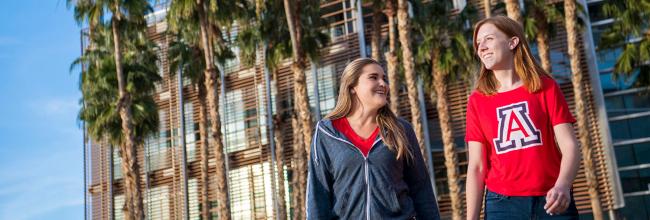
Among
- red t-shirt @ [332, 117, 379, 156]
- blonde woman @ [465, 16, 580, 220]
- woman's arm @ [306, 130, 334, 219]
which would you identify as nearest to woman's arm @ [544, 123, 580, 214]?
blonde woman @ [465, 16, 580, 220]

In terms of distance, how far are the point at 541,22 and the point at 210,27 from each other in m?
11.4

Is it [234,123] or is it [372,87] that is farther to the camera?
[234,123]

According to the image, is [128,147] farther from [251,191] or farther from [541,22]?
[541,22]

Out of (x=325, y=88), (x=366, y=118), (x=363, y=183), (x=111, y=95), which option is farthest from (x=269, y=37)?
(x=363, y=183)

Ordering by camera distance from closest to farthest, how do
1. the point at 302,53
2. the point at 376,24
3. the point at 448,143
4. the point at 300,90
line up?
1. the point at 300,90
2. the point at 448,143
3. the point at 302,53
4. the point at 376,24

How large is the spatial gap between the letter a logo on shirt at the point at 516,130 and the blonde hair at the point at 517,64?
153mm

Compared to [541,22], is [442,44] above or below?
below

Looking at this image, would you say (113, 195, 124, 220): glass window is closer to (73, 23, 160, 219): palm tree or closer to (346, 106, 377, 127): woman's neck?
(73, 23, 160, 219): palm tree

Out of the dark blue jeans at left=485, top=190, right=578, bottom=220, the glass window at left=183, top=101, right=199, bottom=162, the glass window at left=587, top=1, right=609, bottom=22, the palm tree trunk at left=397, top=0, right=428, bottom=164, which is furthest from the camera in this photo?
the glass window at left=183, top=101, right=199, bottom=162

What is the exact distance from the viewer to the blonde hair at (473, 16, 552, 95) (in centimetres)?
397

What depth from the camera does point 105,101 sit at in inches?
1148

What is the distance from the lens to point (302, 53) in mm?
22719

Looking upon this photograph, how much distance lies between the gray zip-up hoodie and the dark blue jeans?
1.79 ft

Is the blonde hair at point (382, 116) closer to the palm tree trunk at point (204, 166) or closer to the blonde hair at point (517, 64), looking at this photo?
the blonde hair at point (517, 64)
